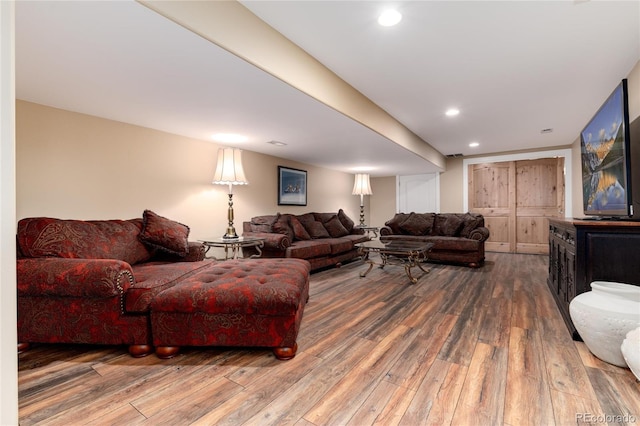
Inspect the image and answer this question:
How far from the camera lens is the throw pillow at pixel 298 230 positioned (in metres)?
4.47

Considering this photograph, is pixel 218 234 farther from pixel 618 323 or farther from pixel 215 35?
pixel 618 323

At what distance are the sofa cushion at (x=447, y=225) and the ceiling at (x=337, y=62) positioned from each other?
2.17 metres

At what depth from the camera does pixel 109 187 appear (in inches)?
113

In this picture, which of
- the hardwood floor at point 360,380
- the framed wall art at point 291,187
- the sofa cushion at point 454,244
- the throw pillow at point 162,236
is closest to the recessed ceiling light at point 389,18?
the hardwood floor at point 360,380

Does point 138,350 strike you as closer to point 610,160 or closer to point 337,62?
point 337,62

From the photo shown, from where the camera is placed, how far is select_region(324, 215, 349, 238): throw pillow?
5150mm

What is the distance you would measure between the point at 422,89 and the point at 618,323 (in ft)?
7.56

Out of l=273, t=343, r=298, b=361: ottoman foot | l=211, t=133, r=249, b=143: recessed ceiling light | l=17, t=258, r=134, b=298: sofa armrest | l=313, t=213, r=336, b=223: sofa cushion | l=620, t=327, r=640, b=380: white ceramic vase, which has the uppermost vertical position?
l=211, t=133, r=249, b=143: recessed ceiling light

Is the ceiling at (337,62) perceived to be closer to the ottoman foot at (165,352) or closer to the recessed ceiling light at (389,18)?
the recessed ceiling light at (389,18)

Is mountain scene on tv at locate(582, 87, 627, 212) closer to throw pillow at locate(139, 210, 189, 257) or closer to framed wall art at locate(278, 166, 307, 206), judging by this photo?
throw pillow at locate(139, 210, 189, 257)

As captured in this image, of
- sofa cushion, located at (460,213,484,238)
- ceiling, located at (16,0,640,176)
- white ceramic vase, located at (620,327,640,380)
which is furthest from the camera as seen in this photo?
sofa cushion, located at (460,213,484,238)

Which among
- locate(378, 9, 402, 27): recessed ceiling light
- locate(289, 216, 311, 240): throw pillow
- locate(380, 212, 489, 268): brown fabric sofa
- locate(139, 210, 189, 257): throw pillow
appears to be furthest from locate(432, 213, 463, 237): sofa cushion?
locate(139, 210, 189, 257): throw pillow

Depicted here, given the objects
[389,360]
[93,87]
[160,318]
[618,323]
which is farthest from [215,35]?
[618,323]

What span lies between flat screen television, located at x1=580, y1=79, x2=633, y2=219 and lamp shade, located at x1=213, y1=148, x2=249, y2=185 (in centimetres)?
343
